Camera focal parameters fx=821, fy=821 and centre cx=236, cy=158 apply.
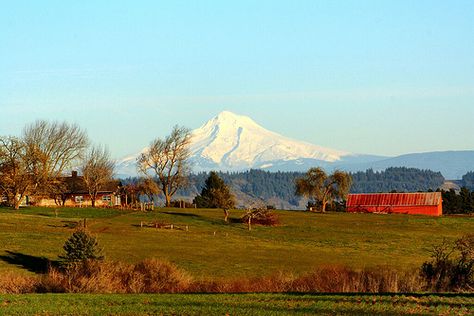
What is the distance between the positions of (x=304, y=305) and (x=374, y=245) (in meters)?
50.5

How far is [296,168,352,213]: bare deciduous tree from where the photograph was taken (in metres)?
130

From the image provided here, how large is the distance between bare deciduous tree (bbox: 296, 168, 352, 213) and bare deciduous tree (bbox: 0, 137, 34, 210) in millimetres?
45572

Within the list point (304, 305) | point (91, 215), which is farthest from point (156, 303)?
point (91, 215)

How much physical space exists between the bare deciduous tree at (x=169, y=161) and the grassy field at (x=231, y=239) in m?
31.4

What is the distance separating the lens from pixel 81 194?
13600 cm

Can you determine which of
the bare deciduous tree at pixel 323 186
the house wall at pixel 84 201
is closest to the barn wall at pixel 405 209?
the bare deciduous tree at pixel 323 186

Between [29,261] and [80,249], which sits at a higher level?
[80,249]

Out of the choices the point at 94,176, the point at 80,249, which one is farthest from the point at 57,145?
the point at 80,249

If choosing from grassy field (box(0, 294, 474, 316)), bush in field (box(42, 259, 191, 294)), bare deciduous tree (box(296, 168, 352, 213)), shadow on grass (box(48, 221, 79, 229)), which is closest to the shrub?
bush in field (box(42, 259, 191, 294))

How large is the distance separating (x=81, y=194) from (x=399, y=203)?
5229 cm

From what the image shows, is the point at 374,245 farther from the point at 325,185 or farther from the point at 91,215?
the point at 325,185

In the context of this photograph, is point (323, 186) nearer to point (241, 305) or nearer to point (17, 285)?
point (17, 285)

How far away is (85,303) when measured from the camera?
3256 cm

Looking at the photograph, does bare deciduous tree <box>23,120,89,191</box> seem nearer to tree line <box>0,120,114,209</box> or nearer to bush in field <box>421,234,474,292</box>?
tree line <box>0,120,114,209</box>
